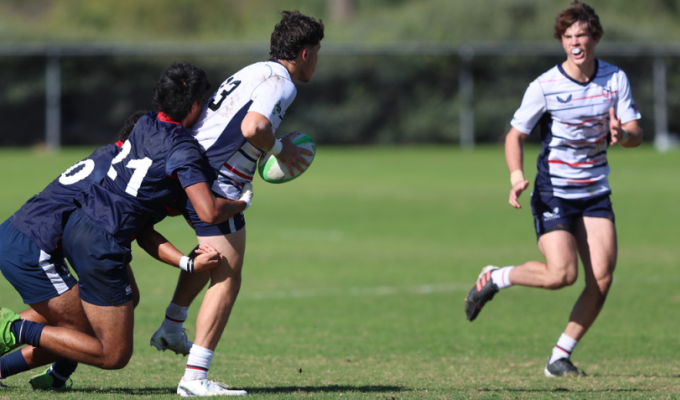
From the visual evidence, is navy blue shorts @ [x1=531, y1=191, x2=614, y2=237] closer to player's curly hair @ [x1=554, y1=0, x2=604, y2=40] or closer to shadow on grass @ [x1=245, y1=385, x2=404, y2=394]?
player's curly hair @ [x1=554, y1=0, x2=604, y2=40]

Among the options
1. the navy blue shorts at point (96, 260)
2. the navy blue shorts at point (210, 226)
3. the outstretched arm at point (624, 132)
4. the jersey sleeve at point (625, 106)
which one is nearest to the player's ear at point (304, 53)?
the navy blue shorts at point (210, 226)

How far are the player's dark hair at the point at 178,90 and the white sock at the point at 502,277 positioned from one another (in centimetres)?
257

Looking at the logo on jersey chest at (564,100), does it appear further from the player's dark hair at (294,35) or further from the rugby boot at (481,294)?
the player's dark hair at (294,35)

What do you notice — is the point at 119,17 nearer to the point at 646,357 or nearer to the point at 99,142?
the point at 99,142

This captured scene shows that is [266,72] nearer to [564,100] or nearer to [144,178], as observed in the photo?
[144,178]

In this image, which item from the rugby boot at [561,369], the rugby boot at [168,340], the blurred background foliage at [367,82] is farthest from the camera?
the blurred background foliage at [367,82]

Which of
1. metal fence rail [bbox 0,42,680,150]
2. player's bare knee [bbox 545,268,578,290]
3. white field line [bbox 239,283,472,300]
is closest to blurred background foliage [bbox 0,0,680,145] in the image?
metal fence rail [bbox 0,42,680,150]

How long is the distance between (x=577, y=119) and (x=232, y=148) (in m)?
2.48

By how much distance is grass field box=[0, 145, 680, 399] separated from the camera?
18.3 feet

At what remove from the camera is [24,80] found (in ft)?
90.5

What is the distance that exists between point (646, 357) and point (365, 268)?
511 cm

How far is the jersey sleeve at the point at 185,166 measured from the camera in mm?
4664

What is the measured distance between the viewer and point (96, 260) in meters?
4.70

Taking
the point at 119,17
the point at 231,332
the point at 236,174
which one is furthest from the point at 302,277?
the point at 119,17
